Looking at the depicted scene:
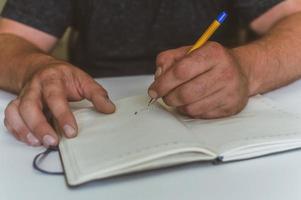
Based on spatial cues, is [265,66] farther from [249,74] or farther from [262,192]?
[262,192]

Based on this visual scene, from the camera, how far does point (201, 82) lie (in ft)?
2.57

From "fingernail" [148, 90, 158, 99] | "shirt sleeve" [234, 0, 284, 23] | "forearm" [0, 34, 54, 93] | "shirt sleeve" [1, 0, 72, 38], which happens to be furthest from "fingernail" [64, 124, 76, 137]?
"shirt sleeve" [234, 0, 284, 23]

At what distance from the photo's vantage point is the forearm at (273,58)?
0.96 meters

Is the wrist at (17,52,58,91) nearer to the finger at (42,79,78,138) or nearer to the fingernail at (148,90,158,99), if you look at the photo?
the finger at (42,79,78,138)

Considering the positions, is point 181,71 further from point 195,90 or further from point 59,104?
Answer: point 59,104

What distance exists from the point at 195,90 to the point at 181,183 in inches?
7.4

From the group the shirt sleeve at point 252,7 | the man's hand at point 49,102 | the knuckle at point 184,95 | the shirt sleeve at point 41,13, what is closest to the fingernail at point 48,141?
the man's hand at point 49,102

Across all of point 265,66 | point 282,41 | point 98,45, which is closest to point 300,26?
point 282,41

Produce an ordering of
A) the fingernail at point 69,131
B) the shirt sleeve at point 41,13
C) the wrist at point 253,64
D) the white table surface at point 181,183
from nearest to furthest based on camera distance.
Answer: the white table surface at point 181,183 → the fingernail at point 69,131 → the wrist at point 253,64 → the shirt sleeve at point 41,13

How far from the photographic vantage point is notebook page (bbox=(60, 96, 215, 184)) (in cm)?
66

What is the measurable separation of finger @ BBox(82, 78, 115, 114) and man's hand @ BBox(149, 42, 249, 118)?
0.08m

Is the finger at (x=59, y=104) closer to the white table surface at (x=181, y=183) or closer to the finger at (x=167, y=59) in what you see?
the white table surface at (x=181, y=183)

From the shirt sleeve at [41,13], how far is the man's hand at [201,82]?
1.71 ft

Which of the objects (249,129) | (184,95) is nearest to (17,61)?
(184,95)
